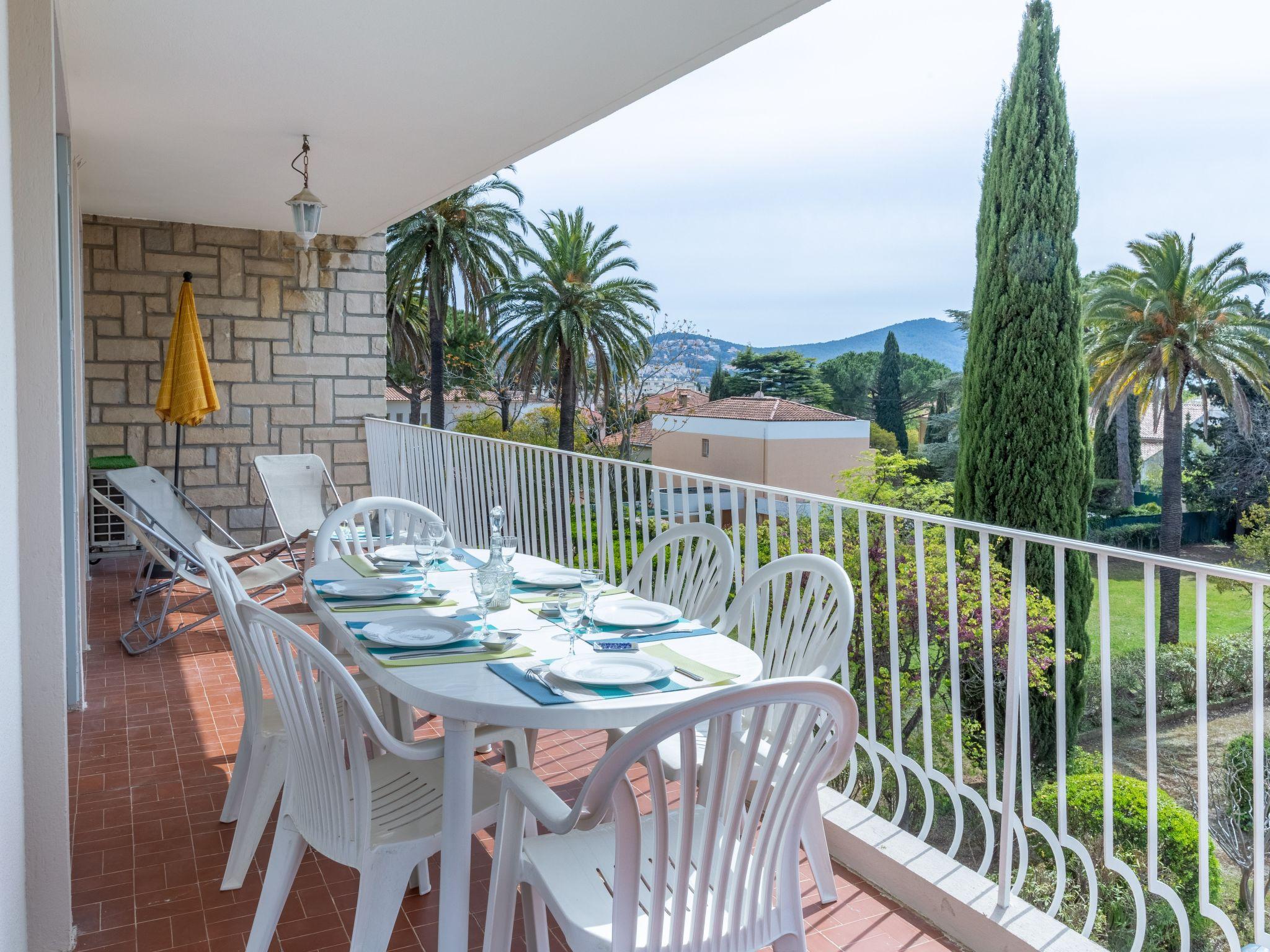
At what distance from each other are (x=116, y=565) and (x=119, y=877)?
528 centimetres

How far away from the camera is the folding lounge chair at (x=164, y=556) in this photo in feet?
15.9

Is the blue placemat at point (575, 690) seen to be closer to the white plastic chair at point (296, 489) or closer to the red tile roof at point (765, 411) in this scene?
the white plastic chair at point (296, 489)

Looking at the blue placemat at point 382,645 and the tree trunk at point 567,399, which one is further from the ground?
the tree trunk at point 567,399

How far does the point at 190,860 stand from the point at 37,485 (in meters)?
1.17

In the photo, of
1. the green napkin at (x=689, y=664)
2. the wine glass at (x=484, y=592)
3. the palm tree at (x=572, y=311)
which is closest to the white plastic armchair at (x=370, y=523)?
the wine glass at (x=484, y=592)

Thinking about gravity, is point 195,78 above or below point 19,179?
above

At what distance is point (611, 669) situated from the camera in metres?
1.96

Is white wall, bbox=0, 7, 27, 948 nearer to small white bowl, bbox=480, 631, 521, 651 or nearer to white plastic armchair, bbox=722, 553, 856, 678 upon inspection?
A: small white bowl, bbox=480, 631, 521, 651

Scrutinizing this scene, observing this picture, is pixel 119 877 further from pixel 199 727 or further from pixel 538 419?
pixel 538 419

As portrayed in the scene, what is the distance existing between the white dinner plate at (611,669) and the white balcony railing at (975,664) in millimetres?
586

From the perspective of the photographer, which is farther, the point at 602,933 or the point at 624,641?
the point at 624,641

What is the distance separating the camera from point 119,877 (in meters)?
2.51

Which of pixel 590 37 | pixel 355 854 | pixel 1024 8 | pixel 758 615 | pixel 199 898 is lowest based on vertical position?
pixel 199 898

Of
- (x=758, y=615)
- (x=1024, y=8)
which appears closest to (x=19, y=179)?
(x=758, y=615)
